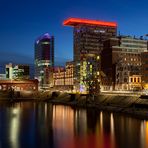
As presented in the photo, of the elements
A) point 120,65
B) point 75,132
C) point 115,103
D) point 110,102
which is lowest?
point 75,132

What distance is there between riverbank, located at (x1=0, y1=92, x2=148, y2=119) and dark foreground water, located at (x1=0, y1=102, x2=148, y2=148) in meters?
8.44

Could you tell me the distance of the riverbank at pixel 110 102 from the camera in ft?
303

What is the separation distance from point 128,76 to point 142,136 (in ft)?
334

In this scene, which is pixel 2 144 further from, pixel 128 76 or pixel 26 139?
pixel 128 76

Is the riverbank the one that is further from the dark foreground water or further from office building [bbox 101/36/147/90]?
office building [bbox 101/36/147/90]

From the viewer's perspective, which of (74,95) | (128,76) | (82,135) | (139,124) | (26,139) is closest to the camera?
(26,139)

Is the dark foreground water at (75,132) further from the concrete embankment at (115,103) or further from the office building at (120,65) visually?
the office building at (120,65)

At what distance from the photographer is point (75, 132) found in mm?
67062

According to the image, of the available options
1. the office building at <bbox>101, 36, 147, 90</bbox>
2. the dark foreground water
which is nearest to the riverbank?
the dark foreground water

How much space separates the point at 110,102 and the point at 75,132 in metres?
47.1

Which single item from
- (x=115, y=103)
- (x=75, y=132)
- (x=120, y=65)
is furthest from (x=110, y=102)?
(x=120, y=65)

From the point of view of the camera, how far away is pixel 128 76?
16100cm

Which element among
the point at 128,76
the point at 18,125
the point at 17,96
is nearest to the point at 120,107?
the point at 18,125

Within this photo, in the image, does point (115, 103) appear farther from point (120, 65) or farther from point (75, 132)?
point (120, 65)
